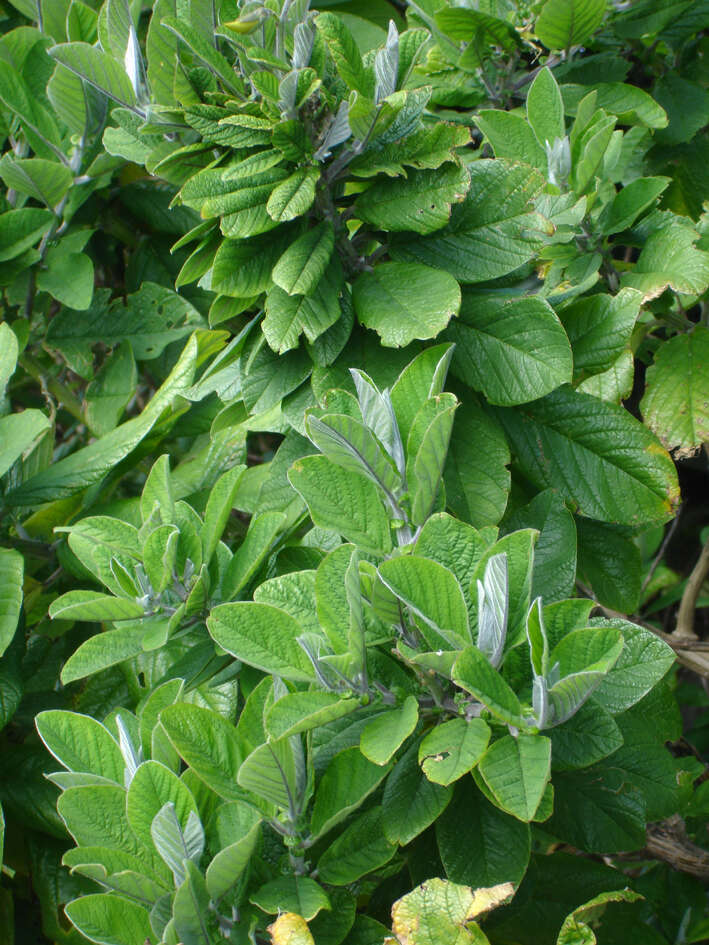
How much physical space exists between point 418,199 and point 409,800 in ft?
2.08

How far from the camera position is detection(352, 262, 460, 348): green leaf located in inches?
36.3

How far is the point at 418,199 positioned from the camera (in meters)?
0.96

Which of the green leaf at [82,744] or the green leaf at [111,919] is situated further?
the green leaf at [82,744]

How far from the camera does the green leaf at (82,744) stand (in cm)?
82

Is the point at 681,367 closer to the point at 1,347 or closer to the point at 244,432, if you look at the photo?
the point at 244,432

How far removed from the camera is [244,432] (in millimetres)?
1204

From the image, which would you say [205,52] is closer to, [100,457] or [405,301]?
[405,301]

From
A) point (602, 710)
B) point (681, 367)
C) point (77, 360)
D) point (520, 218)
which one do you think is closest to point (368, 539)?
point (602, 710)

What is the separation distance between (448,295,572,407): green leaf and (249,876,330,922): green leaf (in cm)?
54

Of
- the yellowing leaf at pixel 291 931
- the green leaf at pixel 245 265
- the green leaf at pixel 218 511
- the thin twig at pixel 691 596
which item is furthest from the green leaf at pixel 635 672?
the thin twig at pixel 691 596

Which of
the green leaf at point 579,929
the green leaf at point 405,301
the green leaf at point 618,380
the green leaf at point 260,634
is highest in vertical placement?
the green leaf at point 405,301

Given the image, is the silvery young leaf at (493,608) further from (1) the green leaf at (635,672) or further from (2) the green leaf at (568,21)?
(2) the green leaf at (568,21)

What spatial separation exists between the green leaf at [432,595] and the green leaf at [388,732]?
6 cm

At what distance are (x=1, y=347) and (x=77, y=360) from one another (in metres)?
0.40
